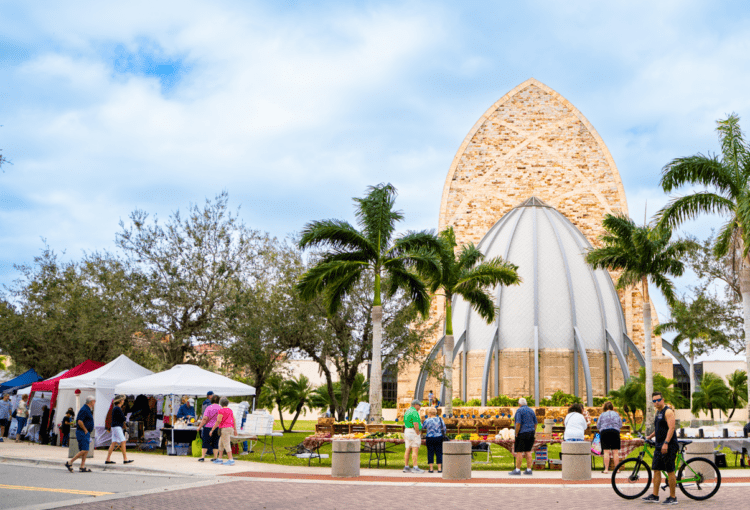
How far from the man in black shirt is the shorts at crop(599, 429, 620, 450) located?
14.3 ft

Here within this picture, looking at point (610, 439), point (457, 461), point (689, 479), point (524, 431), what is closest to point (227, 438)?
point (457, 461)

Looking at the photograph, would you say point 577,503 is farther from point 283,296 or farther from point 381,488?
point 283,296

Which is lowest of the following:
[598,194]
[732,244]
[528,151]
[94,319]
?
[94,319]

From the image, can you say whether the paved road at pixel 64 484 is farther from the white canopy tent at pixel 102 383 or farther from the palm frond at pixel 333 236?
the palm frond at pixel 333 236

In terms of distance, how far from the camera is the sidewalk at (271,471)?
13.9 m

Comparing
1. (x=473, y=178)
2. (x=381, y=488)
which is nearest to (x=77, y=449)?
(x=381, y=488)

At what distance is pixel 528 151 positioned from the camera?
46000 millimetres

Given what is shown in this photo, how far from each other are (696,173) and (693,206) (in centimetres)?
97

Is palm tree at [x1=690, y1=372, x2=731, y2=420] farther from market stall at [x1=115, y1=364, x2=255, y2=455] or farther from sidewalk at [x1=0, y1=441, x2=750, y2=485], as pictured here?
market stall at [x1=115, y1=364, x2=255, y2=455]

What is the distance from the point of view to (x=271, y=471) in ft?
51.8

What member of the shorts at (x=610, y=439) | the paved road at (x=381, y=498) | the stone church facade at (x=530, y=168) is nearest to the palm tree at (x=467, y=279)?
the shorts at (x=610, y=439)

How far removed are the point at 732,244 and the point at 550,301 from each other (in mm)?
18862

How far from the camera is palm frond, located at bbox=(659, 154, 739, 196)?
20.1 meters

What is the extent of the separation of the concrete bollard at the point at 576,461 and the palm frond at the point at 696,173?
31.4ft
